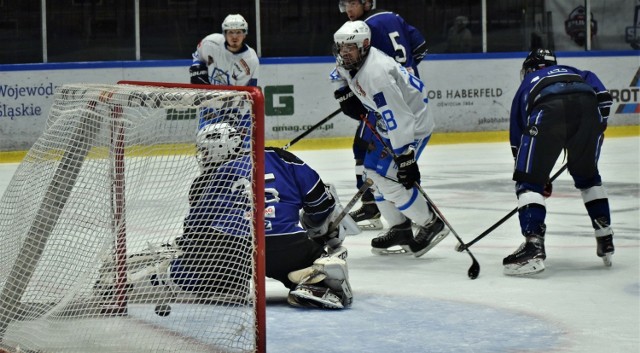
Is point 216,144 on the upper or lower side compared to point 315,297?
upper

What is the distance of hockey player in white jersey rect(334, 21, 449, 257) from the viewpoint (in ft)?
15.7

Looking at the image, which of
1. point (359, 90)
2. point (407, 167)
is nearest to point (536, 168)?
point (407, 167)

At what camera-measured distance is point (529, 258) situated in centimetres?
455

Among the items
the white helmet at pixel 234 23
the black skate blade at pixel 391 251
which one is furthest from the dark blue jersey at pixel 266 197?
the white helmet at pixel 234 23

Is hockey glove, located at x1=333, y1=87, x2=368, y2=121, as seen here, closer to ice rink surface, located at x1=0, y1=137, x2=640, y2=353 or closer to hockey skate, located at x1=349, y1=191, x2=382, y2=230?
ice rink surface, located at x1=0, y1=137, x2=640, y2=353

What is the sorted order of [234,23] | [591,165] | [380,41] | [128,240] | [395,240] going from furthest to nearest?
[234,23], [380,41], [395,240], [591,165], [128,240]

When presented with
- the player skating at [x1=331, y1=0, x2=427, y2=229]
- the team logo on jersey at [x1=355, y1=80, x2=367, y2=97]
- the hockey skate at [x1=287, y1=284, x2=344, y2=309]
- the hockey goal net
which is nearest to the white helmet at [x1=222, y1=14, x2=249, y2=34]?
the player skating at [x1=331, y1=0, x2=427, y2=229]

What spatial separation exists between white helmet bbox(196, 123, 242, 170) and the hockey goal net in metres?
0.03

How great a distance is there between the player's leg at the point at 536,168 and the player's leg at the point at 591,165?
0.09 meters

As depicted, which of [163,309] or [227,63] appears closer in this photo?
[163,309]

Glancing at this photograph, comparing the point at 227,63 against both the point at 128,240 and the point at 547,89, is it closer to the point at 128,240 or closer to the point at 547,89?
the point at 547,89

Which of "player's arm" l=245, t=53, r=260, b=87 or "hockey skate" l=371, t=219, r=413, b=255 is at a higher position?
"player's arm" l=245, t=53, r=260, b=87

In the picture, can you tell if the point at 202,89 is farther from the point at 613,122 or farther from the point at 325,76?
the point at 613,122

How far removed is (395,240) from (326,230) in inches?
38.6
